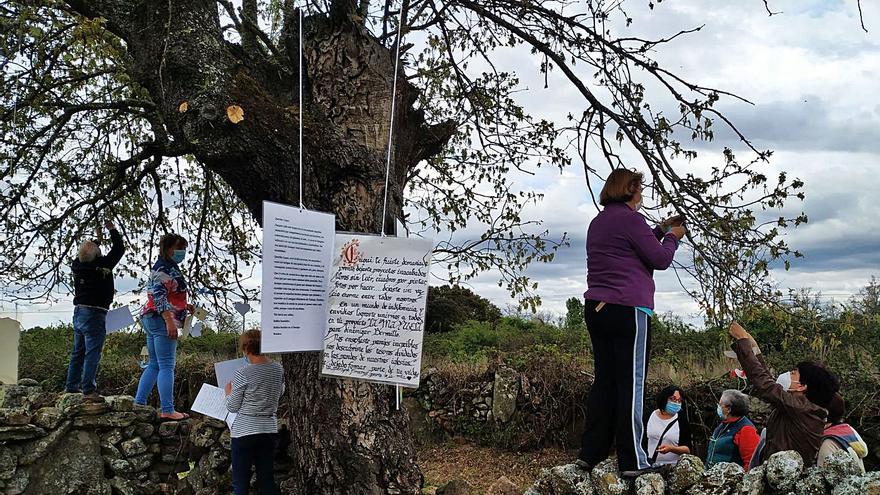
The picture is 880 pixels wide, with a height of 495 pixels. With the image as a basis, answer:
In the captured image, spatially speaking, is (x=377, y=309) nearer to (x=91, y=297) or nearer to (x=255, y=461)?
(x=255, y=461)

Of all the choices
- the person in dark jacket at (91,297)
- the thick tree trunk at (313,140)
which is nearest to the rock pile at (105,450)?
the person in dark jacket at (91,297)

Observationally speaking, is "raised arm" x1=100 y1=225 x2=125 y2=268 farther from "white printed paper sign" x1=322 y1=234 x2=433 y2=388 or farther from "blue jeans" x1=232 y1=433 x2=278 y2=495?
"white printed paper sign" x1=322 y1=234 x2=433 y2=388


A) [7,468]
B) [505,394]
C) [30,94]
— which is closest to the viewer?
[7,468]

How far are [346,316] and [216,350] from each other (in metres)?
8.10

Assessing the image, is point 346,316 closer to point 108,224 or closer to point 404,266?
point 404,266

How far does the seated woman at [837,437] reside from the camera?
402 cm

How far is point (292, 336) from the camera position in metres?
3.98

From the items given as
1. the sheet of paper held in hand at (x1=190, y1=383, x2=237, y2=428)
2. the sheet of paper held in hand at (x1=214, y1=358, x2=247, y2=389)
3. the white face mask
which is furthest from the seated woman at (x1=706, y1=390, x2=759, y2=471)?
the sheet of paper held in hand at (x1=190, y1=383, x2=237, y2=428)

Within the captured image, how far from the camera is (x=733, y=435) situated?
5.43 m

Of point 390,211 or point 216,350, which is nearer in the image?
point 390,211

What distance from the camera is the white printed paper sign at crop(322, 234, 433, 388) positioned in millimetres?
4016

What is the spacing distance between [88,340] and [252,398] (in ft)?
7.64

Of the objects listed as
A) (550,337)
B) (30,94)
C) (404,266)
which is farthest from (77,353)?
(550,337)

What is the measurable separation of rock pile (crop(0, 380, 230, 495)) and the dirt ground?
8.01 feet
